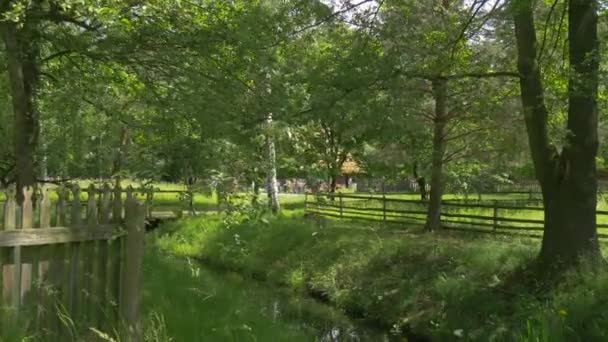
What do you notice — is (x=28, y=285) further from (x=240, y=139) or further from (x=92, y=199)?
(x=240, y=139)

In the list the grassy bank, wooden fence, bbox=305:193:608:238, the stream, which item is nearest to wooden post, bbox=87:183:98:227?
the stream

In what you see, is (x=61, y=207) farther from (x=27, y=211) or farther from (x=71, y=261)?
(x=71, y=261)

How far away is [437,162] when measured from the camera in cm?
1479

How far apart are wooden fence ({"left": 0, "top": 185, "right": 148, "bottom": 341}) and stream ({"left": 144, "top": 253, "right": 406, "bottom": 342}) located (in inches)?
30.5

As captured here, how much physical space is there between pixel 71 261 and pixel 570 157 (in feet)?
24.1

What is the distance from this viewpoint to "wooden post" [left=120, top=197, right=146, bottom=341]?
478 cm

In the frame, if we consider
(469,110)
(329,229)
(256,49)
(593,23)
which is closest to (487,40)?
(469,110)

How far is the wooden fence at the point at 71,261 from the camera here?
14.2 feet

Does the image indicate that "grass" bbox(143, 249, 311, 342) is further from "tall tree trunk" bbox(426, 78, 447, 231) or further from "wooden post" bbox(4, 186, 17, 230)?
"tall tree trunk" bbox(426, 78, 447, 231)

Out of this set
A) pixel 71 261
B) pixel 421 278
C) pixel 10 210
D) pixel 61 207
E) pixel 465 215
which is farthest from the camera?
pixel 465 215

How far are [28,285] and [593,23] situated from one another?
794cm

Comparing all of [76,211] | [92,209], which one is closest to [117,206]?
[92,209]

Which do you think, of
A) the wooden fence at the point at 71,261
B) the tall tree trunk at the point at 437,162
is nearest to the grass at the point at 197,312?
the wooden fence at the point at 71,261

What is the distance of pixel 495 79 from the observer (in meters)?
13.6
